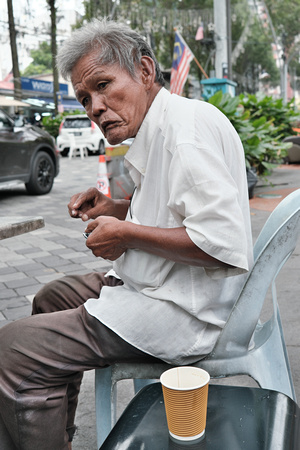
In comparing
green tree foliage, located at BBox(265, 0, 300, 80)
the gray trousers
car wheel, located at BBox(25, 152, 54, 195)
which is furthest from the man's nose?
green tree foliage, located at BBox(265, 0, 300, 80)

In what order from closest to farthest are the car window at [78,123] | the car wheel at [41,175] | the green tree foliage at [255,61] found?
the car wheel at [41,175], the car window at [78,123], the green tree foliage at [255,61]

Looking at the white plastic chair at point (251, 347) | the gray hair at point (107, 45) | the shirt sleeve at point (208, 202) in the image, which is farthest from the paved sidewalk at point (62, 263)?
the gray hair at point (107, 45)

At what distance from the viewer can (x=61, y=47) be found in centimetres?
166

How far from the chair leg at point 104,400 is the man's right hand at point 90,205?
545mm

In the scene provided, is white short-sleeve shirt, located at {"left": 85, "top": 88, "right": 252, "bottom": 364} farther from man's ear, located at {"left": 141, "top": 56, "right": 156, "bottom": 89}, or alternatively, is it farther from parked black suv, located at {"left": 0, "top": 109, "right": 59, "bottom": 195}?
parked black suv, located at {"left": 0, "top": 109, "right": 59, "bottom": 195}

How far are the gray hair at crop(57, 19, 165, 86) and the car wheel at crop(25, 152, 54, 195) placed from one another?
7.87 meters

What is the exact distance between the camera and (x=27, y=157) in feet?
29.9

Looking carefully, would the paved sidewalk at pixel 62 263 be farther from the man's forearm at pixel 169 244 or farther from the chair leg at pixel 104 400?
the man's forearm at pixel 169 244

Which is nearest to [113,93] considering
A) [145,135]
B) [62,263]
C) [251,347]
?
[145,135]

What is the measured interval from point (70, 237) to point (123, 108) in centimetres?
456

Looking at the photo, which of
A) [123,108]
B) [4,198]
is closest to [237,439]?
[123,108]

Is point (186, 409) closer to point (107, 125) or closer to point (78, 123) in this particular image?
point (107, 125)

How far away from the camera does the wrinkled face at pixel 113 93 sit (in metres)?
1.60

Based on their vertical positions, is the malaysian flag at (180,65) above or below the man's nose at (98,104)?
above
